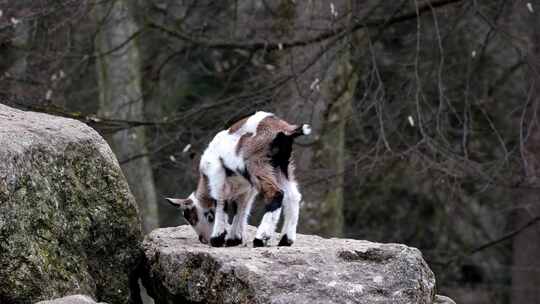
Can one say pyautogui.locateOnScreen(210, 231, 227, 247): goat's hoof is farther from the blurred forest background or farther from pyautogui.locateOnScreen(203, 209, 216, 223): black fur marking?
the blurred forest background

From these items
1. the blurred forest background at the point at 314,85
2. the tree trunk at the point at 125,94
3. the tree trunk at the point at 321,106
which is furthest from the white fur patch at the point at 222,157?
the tree trunk at the point at 125,94

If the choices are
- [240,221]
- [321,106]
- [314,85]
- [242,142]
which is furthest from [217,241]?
[321,106]

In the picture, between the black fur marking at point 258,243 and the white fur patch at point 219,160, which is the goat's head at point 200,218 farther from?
the black fur marking at point 258,243

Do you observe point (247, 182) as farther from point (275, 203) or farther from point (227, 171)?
point (275, 203)

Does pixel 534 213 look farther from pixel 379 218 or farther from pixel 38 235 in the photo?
pixel 38 235

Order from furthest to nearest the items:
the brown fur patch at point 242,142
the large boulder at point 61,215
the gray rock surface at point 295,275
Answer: the brown fur patch at point 242,142, the large boulder at point 61,215, the gray rock surface at point 295,275

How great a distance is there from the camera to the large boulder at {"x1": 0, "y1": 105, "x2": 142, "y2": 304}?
748 centimetres

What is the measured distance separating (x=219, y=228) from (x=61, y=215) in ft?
4.44

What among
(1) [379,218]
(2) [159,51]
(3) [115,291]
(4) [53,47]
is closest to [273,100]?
(4) [53,47]

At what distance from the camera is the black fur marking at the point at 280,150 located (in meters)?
8.41

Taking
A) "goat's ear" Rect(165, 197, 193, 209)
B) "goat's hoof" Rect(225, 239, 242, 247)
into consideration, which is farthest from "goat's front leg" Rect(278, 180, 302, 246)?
"goat's ear" Rect(165, 197, 193, 209)

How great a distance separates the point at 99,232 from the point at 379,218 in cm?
1450

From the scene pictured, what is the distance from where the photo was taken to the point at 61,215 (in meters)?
8.12

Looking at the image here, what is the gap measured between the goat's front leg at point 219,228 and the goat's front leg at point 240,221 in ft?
0.22
